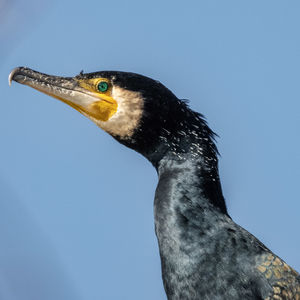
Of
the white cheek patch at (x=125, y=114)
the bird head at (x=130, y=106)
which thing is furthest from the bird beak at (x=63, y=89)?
the white cheek patch at (x=125, y=114)

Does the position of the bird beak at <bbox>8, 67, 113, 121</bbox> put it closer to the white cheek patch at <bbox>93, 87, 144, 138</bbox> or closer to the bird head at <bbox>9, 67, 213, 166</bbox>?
the bird head at <bbox>9, 67, 213, 166</bbox>

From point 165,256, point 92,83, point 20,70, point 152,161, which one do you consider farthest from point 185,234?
point 20,70

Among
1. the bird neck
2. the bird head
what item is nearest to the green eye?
the bird head

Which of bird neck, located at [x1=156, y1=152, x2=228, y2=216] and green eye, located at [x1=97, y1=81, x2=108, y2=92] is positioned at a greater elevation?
green eye, located at [x1=97, y1=81, x2=108, y2=92]

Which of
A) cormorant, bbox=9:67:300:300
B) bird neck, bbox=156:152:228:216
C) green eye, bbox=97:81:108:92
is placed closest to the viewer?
cormorant, bbox=9:67:300:300

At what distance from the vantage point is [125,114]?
14.3 ft

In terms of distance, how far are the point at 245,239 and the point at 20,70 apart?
82.0 inches

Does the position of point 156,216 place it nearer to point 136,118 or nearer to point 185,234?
point 185,234

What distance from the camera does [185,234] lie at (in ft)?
12.2

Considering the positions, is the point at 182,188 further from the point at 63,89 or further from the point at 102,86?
the point at 63,89

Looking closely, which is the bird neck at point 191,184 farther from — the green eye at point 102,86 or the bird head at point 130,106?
the green eye at point 102,86

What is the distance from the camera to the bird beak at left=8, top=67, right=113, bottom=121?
452cm

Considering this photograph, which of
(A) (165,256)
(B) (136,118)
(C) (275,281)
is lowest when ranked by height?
(A) (165,256)

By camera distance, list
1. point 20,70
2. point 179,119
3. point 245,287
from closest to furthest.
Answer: point 245,287
point 179,119
point 20,70
